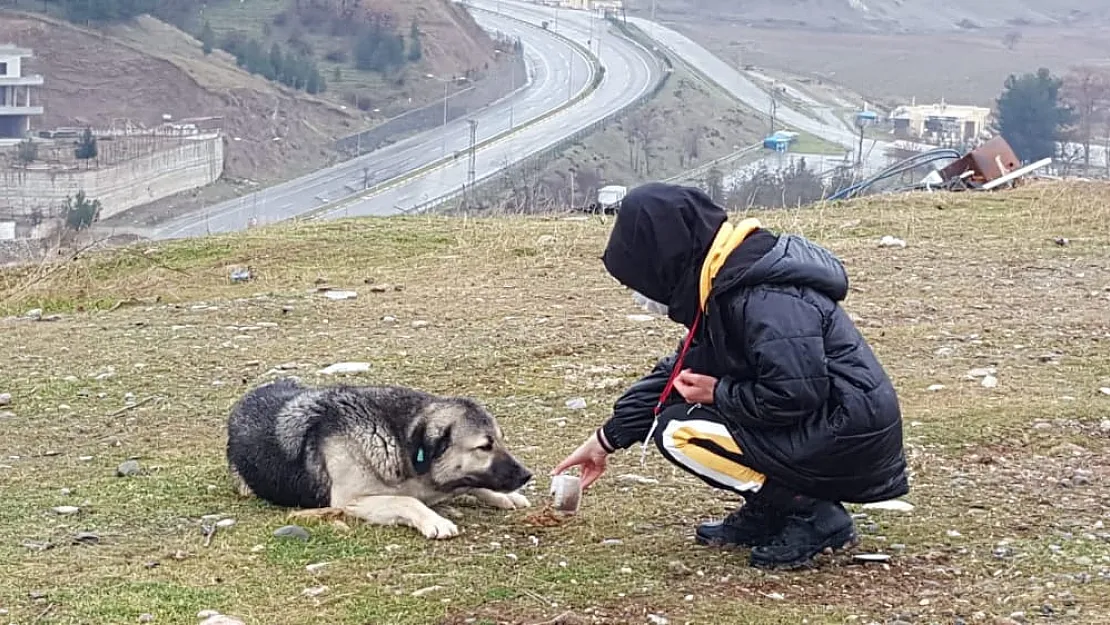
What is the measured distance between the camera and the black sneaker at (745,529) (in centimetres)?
470

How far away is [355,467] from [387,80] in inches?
1861

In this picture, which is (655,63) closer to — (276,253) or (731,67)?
(731,67)

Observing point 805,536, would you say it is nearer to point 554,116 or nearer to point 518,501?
point 518,501

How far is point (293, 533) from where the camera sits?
4988 mm

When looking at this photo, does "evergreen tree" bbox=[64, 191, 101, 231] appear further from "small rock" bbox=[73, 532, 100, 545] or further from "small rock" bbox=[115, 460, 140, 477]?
"small rock" bbox=[73, 532, 100, 545]

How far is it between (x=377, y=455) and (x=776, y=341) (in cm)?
195

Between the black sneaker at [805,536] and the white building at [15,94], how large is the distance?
3762 centimetres

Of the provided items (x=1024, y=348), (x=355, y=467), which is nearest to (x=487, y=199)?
(x=1024, y=348)

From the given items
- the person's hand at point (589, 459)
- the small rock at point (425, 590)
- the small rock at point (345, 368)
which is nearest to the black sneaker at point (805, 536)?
the person's hand at point (589, 459)

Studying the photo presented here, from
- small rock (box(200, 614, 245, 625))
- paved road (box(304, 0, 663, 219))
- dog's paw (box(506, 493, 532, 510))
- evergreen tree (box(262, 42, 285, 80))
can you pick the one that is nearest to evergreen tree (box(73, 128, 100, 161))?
paved road (box(304, 0, 663, 219))

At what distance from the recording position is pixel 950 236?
11805mm

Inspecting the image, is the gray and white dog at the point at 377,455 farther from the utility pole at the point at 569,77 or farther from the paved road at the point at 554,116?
the utility pole at the point at 569,77

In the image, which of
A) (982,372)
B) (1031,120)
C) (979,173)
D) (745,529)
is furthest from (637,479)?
(1031,120)

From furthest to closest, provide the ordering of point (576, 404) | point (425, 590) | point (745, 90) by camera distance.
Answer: point (745, 90) < point (576, 404) < point (425, 590)
